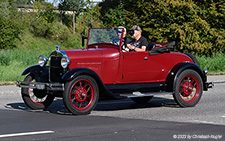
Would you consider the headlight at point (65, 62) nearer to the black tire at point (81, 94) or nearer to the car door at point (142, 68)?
the black tire at point (81, 94)

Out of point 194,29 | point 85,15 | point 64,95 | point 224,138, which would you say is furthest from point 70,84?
point 85,15

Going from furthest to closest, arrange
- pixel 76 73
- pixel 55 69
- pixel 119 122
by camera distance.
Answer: pixel 55 69, pixel 76 73, pixel 119 122

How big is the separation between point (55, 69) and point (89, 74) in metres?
0.88

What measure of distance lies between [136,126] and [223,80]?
10.8 meters

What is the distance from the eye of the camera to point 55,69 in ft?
30.2

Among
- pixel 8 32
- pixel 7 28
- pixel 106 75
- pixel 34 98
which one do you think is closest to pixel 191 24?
pixel 8 32

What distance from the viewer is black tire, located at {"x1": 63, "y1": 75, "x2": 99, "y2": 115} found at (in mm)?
8570

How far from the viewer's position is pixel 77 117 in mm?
8570

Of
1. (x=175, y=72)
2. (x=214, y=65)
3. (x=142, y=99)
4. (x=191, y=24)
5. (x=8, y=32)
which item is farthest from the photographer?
Result: (x=8, y=32)

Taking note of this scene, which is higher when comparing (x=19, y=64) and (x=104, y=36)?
(x=104, y=36)

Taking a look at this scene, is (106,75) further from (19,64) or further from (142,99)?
(19,64)

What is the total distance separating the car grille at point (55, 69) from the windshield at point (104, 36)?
136cm

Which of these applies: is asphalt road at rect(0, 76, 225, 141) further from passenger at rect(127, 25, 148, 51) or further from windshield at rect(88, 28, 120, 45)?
windshield at rect(88, 28, 120, 45)

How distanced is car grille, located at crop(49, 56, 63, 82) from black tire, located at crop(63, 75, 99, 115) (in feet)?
1.75
